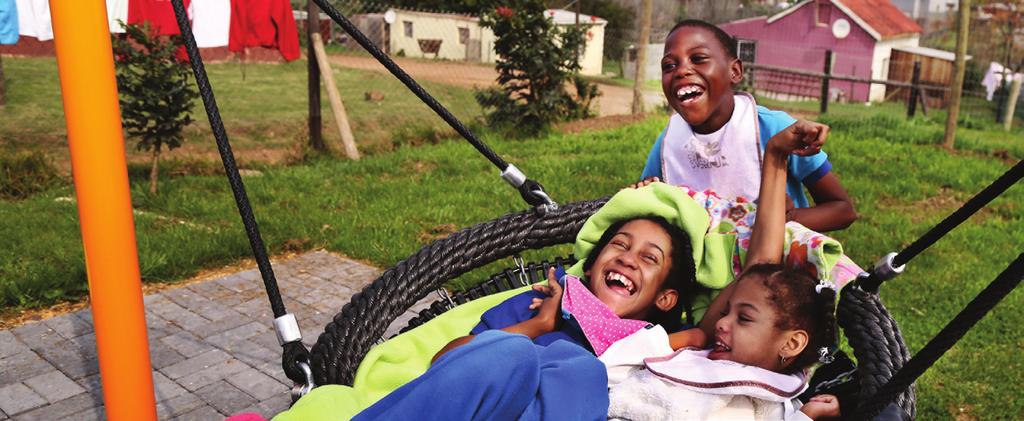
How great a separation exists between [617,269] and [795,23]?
2879cm

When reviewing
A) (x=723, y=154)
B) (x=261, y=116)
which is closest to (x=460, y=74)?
(x=261, y=116)

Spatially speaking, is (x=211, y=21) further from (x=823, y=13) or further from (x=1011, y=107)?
(x=823, y=13)

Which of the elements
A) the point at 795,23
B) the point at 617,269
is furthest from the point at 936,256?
the point at 795,23

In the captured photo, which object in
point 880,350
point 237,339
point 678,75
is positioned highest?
point 678,75

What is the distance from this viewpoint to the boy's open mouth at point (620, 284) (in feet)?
7.11

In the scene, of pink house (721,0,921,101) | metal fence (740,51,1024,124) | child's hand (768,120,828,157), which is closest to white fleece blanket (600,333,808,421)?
child's hand (768,120,828,157)

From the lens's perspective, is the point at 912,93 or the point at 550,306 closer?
the point at 550,306

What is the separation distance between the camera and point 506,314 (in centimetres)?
231

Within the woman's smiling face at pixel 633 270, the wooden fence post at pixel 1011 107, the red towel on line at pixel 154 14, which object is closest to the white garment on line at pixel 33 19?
the red towel on line at pixel 154 14

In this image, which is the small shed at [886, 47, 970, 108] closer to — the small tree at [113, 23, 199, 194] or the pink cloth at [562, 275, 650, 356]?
the small tree at [113, 23, 199, 194]

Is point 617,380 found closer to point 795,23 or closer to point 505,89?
point 505,89

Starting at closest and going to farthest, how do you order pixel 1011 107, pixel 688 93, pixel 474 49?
pixel 688 93
pixel 1011 107
pixel 474 49

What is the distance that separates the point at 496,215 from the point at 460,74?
23.5 feet

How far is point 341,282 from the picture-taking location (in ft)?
13.7
